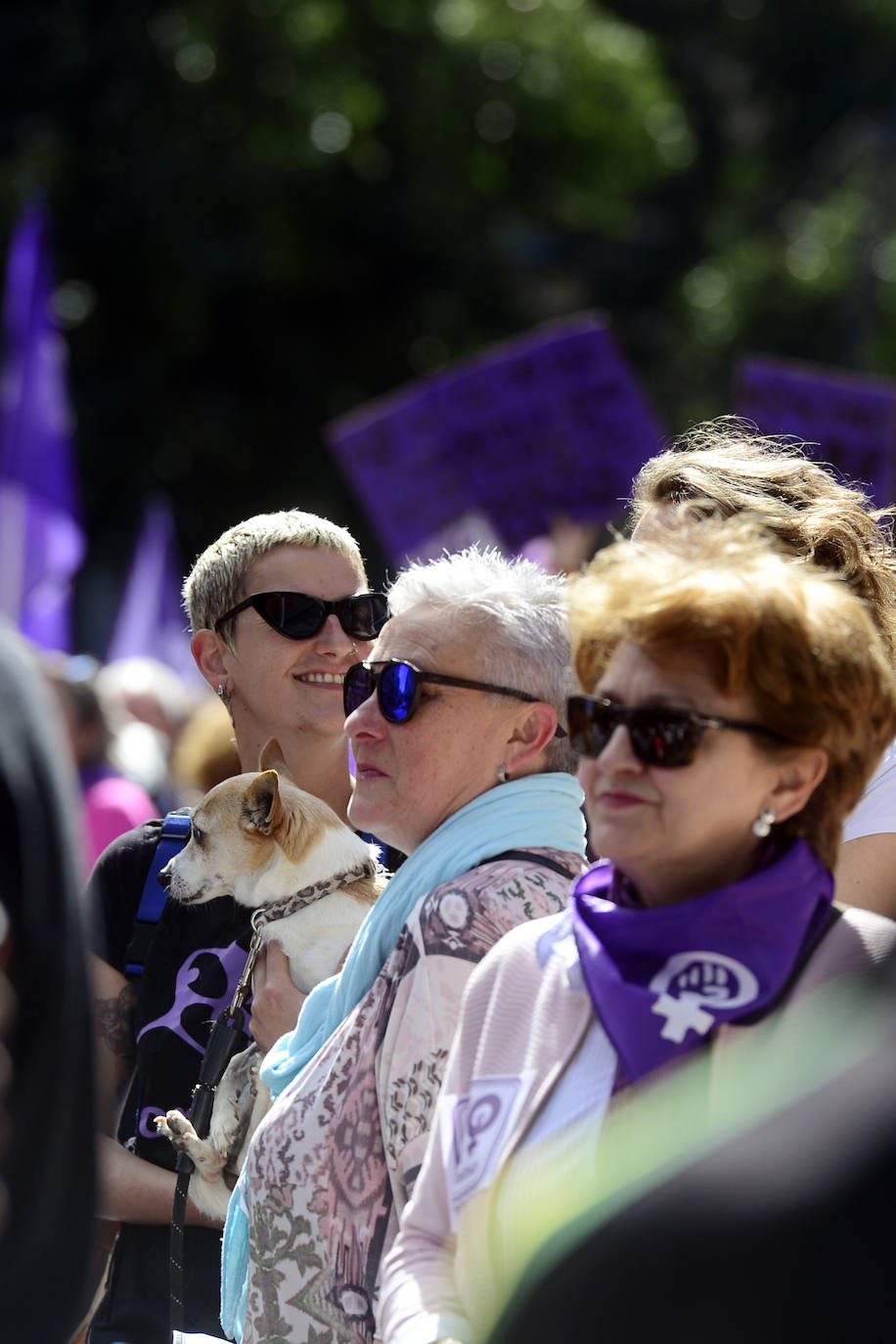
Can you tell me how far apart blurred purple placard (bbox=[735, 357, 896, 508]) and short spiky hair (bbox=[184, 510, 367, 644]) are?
3.60 m

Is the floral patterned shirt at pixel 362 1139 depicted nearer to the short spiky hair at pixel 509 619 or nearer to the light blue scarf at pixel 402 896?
the light blue scarf at pixel 402 896

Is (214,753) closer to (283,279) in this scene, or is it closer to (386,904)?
(386,904)

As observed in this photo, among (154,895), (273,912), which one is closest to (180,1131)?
(273,912)

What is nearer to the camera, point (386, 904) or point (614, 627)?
point (614, 627)

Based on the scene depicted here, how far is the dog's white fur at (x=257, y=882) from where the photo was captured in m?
2.45

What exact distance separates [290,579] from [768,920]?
1528 mm

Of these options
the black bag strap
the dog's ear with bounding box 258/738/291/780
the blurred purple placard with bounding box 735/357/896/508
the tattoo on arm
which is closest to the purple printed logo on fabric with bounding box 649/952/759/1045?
the black bag strap

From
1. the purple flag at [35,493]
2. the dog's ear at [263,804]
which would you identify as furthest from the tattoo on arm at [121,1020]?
the purple flag at [35,493]

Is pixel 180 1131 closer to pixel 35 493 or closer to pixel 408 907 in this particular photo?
pixel 408 907

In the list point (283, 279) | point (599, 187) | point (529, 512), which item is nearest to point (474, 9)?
point (599, 187)

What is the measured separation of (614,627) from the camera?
183 cm

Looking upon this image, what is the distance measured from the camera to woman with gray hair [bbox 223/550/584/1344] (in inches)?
81.2

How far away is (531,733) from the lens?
7.91 ft

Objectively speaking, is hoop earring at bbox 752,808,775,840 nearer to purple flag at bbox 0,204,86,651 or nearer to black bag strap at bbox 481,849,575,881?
black bag strap at bbox 481,849,575,881
